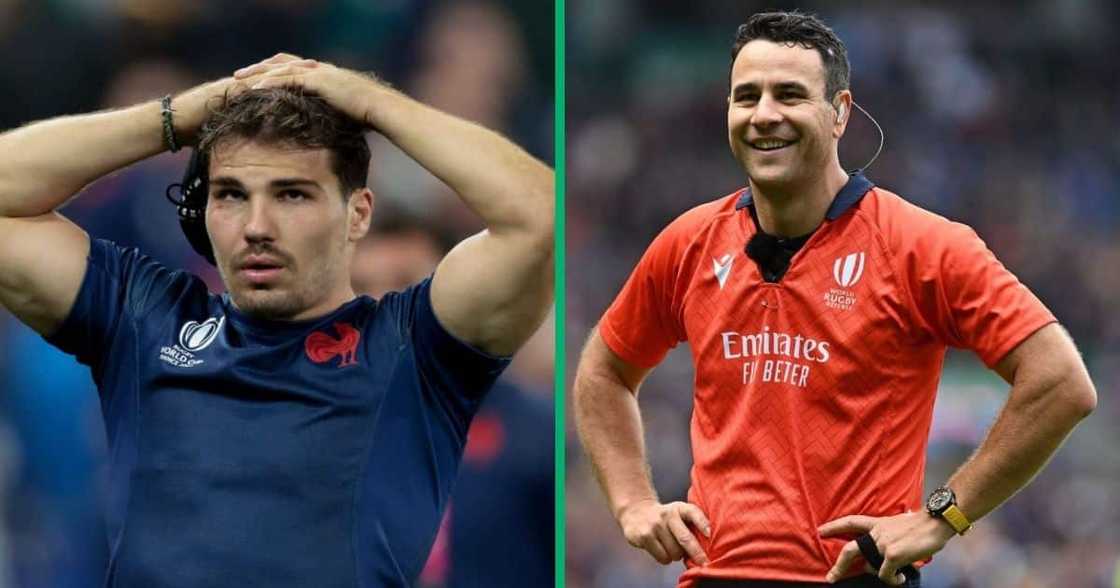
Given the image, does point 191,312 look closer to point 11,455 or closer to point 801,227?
point 801,227

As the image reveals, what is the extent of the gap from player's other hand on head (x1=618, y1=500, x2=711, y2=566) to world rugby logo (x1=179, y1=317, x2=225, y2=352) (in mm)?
993

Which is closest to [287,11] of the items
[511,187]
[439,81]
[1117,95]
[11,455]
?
[439,81]

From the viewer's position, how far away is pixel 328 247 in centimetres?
350

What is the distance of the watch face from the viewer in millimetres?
3602

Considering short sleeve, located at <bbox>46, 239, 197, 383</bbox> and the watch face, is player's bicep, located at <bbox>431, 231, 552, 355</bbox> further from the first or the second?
the watch face

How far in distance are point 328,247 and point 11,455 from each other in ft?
10.5

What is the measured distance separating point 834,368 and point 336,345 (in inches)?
40.6

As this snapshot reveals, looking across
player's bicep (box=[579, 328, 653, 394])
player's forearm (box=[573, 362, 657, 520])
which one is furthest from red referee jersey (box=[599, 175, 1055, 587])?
player's bicep (box=[579, 328, 653, 394])

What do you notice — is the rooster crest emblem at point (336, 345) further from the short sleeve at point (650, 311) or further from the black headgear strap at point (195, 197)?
the short sleeve at point (650, 311)

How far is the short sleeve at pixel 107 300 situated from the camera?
3535 mm

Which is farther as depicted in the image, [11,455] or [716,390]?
[11,455]

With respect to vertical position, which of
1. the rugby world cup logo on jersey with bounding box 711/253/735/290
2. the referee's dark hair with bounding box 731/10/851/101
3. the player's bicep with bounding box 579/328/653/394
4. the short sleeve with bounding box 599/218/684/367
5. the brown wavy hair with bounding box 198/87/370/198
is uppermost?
the referee's dark hair with bounding box 731/10/851/101

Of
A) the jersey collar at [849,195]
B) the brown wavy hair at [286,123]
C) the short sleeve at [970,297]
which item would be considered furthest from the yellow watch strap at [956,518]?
the brown wavy hair at [286,123]

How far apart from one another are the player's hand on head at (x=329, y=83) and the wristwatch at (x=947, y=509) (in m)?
1.35
